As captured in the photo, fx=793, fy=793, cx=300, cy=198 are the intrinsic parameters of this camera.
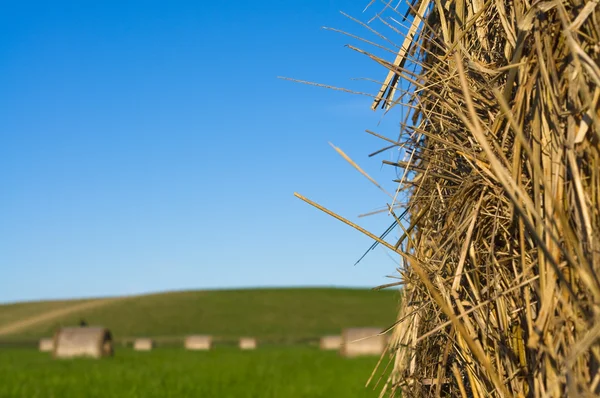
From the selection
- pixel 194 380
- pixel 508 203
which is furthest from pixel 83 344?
pixel 508 203

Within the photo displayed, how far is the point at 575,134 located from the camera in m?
2.47

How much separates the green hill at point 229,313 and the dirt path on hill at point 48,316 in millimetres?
781

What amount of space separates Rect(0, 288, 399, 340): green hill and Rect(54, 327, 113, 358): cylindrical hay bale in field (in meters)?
24.0

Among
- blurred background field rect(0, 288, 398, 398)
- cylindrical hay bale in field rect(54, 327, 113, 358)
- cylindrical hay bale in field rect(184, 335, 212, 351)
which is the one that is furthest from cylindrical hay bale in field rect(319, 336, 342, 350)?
cylindrical hay bale in field rect(54, 327, 113, 358)

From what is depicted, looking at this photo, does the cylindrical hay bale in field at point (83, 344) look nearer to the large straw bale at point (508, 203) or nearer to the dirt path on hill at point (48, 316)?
the large straw bale at point (508, 203)

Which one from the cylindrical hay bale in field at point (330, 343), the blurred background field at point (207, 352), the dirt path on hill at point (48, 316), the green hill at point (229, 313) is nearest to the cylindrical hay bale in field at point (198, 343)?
the blurred background field at point (207, 352)

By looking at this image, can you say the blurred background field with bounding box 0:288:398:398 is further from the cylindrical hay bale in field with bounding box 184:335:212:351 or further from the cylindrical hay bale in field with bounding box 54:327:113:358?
the cylindrical hay bale in field with bounding box 184:335:212:351

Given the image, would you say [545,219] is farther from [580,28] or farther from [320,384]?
[320,384]

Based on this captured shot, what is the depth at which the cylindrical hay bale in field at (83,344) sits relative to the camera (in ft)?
80.9

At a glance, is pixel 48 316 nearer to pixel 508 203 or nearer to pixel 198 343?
pixel 198 343

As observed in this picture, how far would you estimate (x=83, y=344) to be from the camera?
979 inches

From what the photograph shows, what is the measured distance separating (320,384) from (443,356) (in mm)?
12484

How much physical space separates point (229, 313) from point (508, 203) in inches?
2337

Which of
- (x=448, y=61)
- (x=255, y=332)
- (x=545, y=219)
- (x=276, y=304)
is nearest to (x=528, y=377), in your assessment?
(x=545, y=219)
